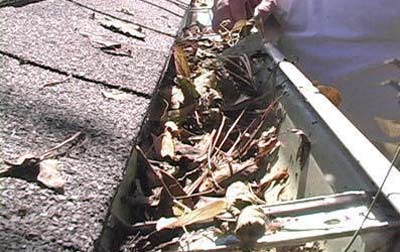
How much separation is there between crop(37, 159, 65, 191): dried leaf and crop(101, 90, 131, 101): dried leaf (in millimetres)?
297

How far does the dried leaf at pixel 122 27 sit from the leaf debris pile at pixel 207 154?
0.11 metres

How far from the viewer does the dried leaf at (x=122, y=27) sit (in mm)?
1621

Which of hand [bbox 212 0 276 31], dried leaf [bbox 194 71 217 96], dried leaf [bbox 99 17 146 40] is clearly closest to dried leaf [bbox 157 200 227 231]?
dried leaf [bbox 194 71 217 96]

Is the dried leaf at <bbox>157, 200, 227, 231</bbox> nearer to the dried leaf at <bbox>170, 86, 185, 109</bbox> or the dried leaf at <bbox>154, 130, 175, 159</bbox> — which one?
the dried leaf at <bbox>154, 130, 175, 159</bbox>

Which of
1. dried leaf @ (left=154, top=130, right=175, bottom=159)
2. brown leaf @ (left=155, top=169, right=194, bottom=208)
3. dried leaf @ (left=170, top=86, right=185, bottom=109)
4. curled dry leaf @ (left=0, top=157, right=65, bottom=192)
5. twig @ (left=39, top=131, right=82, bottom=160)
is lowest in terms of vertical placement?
curled dry leaf @ (left=0, top=157, right=65, bottom=192)

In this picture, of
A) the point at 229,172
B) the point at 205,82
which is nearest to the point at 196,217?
the point at 229,172

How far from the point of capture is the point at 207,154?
48.7 inches

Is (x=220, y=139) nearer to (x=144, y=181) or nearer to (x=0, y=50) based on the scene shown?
(x=144, y=181)

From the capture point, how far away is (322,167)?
3.62ft

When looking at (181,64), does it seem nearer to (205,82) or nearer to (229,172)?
(205,82)

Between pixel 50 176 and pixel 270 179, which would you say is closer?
pixel 50 176

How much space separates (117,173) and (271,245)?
0.76 feet

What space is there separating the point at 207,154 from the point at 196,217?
0.95 ft

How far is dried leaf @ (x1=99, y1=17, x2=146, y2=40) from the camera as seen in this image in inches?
63.8
